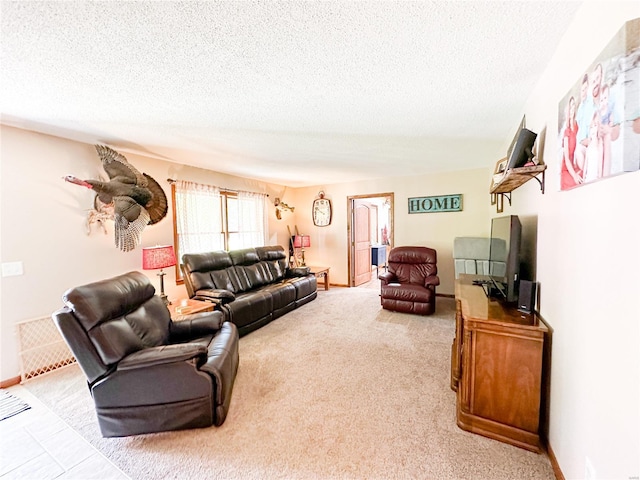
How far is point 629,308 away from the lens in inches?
35.1

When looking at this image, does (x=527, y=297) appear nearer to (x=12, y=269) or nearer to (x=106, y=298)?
(x=106, y=298)

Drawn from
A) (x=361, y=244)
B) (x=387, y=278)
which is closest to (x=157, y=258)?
(x=387, y=278)

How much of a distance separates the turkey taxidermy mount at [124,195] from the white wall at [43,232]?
177 millimetres

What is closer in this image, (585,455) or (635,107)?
(635,107)

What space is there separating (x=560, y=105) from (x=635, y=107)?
77cm

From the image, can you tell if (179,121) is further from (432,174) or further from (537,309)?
(432,174)

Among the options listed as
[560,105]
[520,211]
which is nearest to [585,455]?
[560,105]

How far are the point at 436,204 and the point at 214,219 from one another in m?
4.03

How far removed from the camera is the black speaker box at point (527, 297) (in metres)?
1.78

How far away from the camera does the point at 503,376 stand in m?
1.65

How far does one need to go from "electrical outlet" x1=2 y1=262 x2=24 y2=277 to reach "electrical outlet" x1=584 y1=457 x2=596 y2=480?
422cm

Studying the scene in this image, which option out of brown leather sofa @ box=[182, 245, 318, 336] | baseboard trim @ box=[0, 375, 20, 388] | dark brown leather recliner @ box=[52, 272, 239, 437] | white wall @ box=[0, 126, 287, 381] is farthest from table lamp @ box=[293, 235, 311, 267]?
baseboard trim @ box=[0, 375, 20, 388]

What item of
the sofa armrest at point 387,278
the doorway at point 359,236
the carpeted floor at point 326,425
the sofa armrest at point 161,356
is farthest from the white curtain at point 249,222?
the sofa armrest at point 161,356

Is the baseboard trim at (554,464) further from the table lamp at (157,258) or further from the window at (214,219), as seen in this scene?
the window at (214,219)
